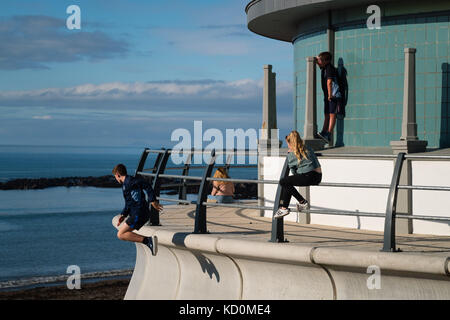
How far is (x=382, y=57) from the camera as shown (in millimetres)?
13852

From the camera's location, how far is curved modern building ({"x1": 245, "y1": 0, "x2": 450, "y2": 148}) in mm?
13406

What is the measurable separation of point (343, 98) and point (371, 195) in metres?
3.00

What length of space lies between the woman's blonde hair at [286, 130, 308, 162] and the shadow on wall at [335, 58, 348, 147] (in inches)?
193

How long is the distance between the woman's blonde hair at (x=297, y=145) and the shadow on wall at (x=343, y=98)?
16.1 feet

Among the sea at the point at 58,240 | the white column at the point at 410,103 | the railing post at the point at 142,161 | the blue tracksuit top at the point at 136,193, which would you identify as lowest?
the sea at the point at 58,240

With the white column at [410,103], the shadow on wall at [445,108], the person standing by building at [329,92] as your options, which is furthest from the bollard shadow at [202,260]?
the shadow on wall at [445,108]

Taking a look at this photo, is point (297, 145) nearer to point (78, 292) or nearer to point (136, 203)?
point (136, 203)

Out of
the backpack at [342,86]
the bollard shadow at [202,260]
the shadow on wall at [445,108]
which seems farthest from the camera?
the backpack at [342,86]

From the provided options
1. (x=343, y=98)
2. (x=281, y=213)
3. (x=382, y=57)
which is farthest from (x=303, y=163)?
(x=343, y=98)

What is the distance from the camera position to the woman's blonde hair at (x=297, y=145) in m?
9.75

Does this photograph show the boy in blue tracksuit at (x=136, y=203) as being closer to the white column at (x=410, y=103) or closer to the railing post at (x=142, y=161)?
the railing post at (x=142, y=161)

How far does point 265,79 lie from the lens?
1537cm
